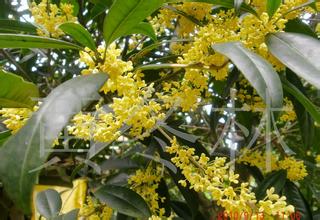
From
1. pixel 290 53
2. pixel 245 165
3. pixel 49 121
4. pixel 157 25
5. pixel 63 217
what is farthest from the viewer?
pixel 245 165

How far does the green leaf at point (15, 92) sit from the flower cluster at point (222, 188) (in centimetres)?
34

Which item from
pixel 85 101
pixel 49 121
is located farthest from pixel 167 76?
pixel 49 121

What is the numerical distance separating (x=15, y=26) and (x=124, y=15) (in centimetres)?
64

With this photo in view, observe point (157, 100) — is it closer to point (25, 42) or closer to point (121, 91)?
point (121, 91)

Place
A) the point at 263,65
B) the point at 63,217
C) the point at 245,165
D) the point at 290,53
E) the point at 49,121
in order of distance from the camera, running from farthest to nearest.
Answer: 1. the point at 245,165
2. the point at 63,217
3. the point at 290,53
4. the point at 263,65
5. the point at 49,121

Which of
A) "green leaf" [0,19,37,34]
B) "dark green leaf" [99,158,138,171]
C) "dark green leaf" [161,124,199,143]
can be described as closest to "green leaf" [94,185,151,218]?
"dark green leaf" [161,124,199,143]

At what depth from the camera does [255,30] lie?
1.06 m

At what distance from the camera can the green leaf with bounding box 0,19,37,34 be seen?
57.3 inches

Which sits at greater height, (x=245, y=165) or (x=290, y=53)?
(x=290, y=53)

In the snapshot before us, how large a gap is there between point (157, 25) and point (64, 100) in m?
0.79

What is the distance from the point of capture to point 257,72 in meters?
0.87

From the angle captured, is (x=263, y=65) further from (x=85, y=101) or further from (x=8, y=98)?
(x=8, y=98)

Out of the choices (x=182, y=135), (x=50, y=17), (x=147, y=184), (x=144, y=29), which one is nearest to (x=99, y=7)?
(x=50, y=17)

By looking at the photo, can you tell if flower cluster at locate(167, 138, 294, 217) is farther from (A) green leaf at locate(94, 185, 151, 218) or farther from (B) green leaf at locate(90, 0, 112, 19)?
(B) green leaf at locate(90, 0, 112, 19)
